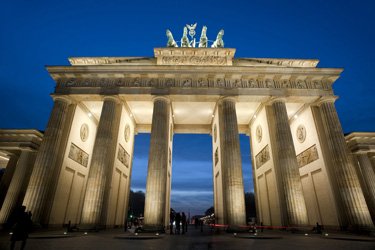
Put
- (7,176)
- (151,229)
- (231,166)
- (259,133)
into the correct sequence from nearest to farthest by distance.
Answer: (151,229) → (231,166) → (7,176) → (259,133)

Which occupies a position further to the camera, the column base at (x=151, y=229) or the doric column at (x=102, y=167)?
the doric column at (x=102, y=167)

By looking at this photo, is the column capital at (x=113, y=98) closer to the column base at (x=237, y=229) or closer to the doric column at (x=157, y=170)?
the doric column at (x=157, y=170)

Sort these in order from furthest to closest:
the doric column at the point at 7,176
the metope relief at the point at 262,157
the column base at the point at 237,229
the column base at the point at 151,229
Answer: the doric column at the point at 7,176 < the metope relief at the point at 262,157 < the column base at the point at 237,229 < the column base at the point at 151,229

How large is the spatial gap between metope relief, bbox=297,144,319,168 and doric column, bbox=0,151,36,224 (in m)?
25.3

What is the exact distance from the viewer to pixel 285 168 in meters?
15.7

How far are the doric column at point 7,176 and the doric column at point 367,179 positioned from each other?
32.6m

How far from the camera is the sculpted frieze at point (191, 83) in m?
18.6

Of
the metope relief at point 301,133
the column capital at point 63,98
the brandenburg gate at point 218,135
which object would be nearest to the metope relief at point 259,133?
the brandenburg gate at point 218,135

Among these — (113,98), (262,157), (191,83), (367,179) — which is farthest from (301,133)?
(113,98)

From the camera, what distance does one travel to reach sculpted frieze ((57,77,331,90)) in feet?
61.0

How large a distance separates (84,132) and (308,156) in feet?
70.3

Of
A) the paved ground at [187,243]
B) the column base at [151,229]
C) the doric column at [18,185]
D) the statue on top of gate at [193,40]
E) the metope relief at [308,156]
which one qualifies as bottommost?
the paved ground at [187,243]

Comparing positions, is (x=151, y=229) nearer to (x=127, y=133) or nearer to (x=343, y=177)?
(x=127, y=133)

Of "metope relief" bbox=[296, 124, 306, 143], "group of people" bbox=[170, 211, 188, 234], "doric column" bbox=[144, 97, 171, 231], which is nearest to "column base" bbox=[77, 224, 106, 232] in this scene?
"doric column" bbox=[144, 97, 171, 231]
